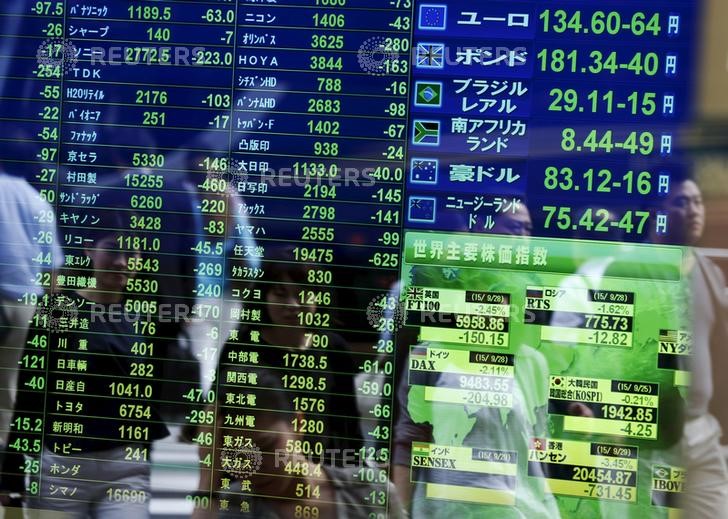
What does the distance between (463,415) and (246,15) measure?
1203 mm

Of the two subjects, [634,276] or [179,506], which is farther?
[179,506]

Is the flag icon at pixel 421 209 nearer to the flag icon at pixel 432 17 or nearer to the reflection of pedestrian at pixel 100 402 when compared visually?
the flag icon at pixel 432 17

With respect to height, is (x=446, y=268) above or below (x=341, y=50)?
below

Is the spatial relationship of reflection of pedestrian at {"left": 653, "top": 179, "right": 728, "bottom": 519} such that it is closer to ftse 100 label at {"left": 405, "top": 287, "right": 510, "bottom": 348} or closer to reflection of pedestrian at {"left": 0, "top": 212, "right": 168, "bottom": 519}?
ftse 100 label at {"left": 405, "top": 287, "right": 510, "bottom": 348}

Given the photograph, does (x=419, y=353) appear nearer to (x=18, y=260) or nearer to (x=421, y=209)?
(x=421, y=209)

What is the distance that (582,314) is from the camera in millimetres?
2266

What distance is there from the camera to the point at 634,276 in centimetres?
225

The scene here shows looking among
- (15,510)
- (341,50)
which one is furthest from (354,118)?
(15,510)

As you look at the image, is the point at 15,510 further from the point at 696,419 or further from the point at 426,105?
the point at 696,419

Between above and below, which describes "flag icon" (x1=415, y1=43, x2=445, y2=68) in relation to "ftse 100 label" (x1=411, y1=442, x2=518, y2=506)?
above

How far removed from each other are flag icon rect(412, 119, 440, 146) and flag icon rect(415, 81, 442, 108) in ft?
0.16

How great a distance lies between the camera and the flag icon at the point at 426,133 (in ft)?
7.65

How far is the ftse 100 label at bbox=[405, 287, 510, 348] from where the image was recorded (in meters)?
2.30

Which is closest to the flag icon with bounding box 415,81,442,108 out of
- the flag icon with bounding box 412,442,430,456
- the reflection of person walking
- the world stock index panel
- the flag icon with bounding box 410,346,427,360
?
the world stock index panel
